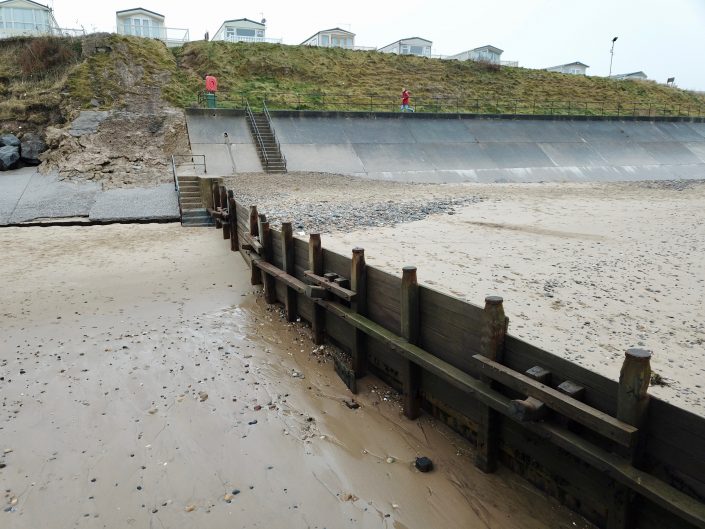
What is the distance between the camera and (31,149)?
20781mm

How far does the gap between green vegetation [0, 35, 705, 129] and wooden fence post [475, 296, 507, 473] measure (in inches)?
938

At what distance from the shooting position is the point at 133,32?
148 ft

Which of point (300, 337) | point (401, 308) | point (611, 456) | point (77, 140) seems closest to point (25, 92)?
point (77, 140)

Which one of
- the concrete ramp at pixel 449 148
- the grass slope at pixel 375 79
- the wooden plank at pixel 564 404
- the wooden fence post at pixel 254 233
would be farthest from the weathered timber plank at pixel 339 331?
the grass slope at pixel 375 79

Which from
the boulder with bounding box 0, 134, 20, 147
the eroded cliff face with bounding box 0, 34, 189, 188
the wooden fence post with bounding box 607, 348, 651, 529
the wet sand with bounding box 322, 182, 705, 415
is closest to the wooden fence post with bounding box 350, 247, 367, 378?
the wet sand with bounding box 322, 182, 705, 415

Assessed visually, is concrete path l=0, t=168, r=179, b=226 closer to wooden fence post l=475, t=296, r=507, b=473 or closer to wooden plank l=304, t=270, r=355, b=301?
wooden plank l=304, t=270, r=355, b=301

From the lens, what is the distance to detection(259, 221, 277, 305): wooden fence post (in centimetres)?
881

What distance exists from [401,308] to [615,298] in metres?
3.48

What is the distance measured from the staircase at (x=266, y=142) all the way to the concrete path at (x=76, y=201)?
191 inches

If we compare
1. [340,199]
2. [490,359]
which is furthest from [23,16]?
[490,359]

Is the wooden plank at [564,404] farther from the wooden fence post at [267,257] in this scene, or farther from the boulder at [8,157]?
the boulder at [8,157]

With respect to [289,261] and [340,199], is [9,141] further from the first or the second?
[289,261]

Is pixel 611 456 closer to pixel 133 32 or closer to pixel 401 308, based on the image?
pixel 401 308

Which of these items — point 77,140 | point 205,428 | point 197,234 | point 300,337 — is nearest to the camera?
point 205,428
